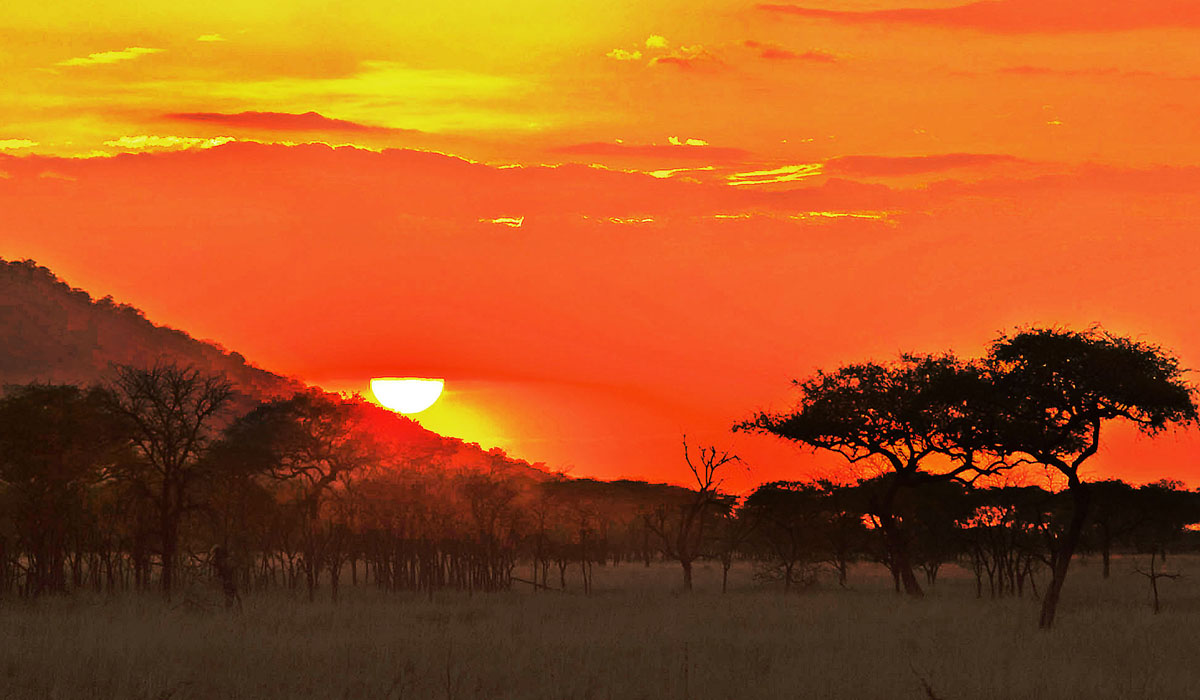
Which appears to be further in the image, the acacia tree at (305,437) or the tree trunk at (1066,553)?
the acacia tree at (305,437)

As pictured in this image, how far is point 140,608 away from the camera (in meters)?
38.8

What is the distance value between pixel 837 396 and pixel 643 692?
34.2 metres

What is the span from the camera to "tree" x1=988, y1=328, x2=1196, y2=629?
34.7 metres

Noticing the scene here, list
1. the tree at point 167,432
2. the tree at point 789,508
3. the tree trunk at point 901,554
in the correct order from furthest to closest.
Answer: the tree at point 789,508 → the tree trunk at point 901,554 → the tree at point 167,432

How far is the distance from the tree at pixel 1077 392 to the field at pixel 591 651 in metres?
4.24

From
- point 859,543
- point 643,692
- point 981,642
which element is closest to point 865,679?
point 643,692

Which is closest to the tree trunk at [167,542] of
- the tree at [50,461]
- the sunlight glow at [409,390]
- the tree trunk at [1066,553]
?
the tree at [50,461]

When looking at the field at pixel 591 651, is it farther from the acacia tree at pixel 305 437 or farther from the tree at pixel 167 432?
the acacia tree at pixel 305 437

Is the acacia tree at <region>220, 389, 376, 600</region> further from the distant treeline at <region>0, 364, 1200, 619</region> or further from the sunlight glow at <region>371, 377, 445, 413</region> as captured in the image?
the sunlight glow at <region>371, 377, 445, 413</region>

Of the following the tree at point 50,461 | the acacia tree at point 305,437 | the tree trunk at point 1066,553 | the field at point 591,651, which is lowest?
the field at point 591,651

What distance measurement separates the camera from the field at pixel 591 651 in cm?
2086

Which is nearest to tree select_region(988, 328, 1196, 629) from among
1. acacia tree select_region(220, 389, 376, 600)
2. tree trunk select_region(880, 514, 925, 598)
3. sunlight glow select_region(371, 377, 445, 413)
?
tree trunk select_region(880, 514, 925, 598)

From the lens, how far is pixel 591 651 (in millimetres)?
26297

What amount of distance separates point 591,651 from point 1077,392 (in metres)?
16.8
